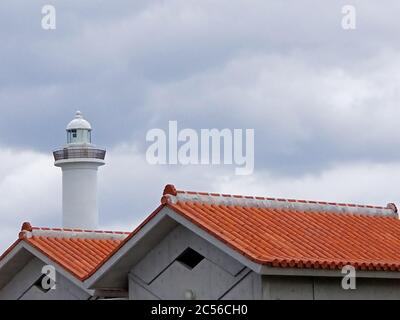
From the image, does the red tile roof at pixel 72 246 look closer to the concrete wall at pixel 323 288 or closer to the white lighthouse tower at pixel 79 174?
the concrete wall at pixel 323 288

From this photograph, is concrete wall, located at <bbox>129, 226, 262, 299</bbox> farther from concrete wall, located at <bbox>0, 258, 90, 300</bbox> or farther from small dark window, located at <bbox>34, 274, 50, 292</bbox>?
small dark window, located at <bbox>34, 274, 50, 292</bbox>

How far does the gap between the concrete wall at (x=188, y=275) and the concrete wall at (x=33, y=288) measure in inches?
110

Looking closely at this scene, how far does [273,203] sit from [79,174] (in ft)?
112

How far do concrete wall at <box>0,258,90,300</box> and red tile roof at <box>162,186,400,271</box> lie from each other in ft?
15.2

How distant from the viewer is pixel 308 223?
1244 inches


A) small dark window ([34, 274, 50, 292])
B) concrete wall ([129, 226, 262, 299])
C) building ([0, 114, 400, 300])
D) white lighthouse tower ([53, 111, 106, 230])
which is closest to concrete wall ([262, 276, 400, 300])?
building ([0, 114, 400, 300])

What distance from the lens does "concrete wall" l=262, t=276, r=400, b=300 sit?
27797mm

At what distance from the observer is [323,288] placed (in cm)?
2850

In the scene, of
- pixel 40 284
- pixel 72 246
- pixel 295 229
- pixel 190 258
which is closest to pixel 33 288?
pixel 40 284

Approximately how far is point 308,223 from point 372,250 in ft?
5.70

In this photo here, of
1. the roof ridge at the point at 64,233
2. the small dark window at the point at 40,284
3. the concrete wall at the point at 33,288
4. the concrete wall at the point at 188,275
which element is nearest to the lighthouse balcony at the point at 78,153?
the roof ridge at the point at 64,233

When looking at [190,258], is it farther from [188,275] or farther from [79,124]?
[79,124]

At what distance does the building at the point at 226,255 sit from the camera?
27.9 meters

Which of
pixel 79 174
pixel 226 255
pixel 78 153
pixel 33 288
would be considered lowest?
pixel 33 288
